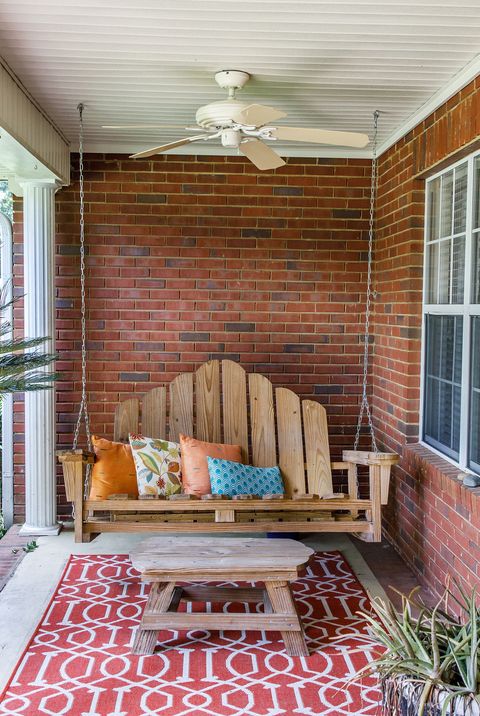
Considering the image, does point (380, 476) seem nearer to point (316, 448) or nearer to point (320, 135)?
point (316, 448)

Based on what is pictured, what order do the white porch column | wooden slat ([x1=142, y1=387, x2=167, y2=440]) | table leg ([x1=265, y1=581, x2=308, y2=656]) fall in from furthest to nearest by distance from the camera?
the white porch column < wooden slat ([x1=142, y1=387, x2=167, y2=440]) < table leg ([x1=265, y1=581, x2=308, y2=656])

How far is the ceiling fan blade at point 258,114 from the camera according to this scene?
10.5 ft

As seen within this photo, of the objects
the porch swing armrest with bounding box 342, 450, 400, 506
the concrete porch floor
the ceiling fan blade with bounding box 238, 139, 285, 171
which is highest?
A: the ceiling fan blade with bounding box 238, 139, 285, 171

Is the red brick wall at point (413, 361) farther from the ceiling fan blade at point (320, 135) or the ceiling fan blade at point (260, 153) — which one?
the ceiling fan blade at point (260, 153)

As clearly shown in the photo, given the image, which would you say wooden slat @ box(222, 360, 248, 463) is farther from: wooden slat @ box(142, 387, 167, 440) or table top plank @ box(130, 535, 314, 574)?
table top plank @ box(130, 535, 314, 574)

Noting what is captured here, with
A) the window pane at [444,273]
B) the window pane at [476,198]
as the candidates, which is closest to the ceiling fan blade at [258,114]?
the window pane at [476,198]

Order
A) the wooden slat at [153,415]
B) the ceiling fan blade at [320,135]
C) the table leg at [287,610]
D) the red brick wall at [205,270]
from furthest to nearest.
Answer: the red brick wall at [205,270]
the wooden slat at [153,415]
the ceiling fan blade at [320,135]
the table leg at [287,610]

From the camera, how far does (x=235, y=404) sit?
498cm

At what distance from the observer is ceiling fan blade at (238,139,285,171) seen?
3885 millimetres

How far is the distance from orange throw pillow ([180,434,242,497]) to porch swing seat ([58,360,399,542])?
6.4 inches

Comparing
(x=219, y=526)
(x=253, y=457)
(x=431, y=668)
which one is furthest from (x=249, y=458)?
(x=431, y=668)

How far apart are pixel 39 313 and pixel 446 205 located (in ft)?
8.80

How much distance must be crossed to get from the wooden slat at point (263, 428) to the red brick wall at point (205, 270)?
729 mm

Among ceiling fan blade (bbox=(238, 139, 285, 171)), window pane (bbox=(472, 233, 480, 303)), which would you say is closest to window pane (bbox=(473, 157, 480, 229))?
window pane (bbox=(472, 233, 480, 303))
